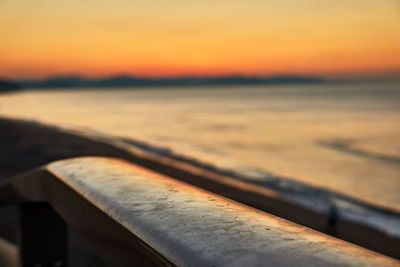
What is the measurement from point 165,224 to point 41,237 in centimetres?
90

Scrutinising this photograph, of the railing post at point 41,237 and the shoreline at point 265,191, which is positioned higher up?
the railing post at point 41,237

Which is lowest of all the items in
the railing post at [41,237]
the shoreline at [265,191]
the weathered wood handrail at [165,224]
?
the shoreline at [265,191]

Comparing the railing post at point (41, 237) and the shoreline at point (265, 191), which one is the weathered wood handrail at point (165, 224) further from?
the shoreline at point (265, 191)

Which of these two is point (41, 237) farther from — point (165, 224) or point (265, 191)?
point (265, 191)

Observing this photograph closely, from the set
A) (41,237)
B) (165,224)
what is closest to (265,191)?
(41,237)

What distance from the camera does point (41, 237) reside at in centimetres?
142

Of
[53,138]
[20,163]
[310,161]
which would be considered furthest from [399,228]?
[53,138]

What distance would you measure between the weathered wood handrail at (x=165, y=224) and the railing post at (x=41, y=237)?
140 millimetres

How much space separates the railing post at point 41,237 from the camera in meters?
1.39

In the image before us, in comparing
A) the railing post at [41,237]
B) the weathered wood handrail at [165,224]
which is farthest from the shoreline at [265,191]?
the weathered wood handrail at [165,224]

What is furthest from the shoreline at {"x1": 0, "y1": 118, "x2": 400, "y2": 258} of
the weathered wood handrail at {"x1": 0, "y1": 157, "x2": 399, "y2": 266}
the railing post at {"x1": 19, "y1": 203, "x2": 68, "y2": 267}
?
the weathered wood handrail at {"x1": 0, "y1": 157, "x2": 399, "y2": 266}

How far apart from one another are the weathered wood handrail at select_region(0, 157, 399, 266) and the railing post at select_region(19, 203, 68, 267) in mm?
140

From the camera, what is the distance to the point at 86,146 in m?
12.2

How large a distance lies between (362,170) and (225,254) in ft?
35.9
